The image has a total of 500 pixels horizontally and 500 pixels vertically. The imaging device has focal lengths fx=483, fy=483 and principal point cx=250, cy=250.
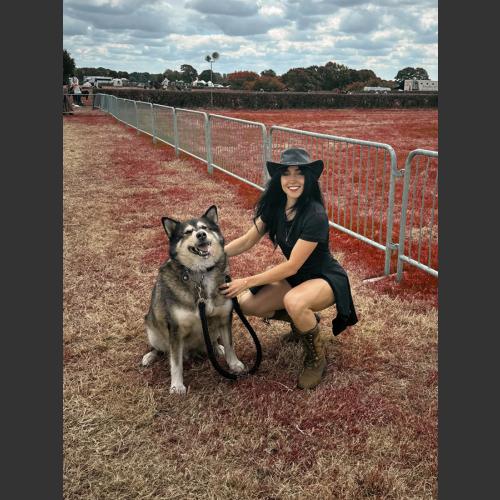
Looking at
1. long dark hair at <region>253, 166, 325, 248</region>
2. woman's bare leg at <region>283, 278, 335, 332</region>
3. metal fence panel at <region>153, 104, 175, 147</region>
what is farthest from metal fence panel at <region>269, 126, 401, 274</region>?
metal fence panel at <region>153, 104, 175, 147</region>

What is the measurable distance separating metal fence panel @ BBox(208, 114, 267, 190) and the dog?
5487mm

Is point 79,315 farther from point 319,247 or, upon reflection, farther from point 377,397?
point 377,397

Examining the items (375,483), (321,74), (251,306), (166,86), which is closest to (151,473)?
(375,483)

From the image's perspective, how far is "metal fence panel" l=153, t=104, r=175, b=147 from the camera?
48.1 ft

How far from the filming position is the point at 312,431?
2.90 metres

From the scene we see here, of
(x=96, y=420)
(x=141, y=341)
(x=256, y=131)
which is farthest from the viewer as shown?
(x=256, y=131)

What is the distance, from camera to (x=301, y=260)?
3195 millimetres

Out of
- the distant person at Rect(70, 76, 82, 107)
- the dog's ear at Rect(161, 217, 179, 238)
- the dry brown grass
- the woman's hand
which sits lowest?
the dry brown grass

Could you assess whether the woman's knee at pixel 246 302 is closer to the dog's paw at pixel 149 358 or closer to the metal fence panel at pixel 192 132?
the dog's paw at pixel 149 358

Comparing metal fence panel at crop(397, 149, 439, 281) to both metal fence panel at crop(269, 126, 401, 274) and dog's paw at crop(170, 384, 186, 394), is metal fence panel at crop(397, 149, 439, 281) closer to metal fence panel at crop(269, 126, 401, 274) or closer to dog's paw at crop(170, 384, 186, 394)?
metal fence panel at crop(269, 126, 401, 274)

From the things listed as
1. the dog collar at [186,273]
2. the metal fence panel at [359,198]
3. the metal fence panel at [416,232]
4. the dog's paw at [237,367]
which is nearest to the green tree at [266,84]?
the metal fence panel at [359,198]

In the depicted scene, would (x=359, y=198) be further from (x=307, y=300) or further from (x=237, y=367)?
(x=237, y=367)

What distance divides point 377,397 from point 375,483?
0.78m

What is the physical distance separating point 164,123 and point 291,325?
12838mm
